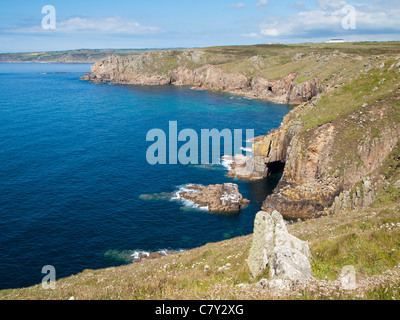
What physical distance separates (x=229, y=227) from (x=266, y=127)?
209ft

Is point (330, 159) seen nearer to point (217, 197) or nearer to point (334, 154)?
point (334, 154)

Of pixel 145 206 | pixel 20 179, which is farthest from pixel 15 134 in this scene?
pixel 145 206

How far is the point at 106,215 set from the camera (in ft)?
171

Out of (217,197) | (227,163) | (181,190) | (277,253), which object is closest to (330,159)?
(217,197)

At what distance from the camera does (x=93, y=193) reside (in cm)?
5928

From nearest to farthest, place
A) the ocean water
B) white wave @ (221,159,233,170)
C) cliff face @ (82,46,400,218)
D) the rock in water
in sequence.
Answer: the rock in water
the ocean water
cliff face @ (82,46,400,218)
white wave @ (221,159,233,170)

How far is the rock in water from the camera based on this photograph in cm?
1344

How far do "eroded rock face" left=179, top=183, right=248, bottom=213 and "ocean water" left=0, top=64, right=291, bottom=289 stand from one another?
1.96 m

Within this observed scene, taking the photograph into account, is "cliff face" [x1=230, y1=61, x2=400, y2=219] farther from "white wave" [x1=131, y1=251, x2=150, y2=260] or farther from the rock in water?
the rock in water

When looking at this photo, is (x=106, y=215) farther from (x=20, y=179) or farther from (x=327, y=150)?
(x=327, y=150)

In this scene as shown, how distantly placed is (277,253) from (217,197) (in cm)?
4347

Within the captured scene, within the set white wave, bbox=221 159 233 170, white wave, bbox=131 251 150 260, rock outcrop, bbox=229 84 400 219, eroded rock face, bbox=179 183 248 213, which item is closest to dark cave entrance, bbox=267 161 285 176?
white wave, bbox=221 159 233 170

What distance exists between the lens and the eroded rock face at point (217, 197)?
5562cm

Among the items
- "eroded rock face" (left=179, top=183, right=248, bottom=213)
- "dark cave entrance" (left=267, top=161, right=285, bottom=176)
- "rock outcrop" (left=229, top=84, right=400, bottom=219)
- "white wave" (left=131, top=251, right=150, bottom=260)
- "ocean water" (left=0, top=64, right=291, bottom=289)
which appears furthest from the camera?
"dark cave entrance" (left=267, top=161, right=285, bottom=176)
